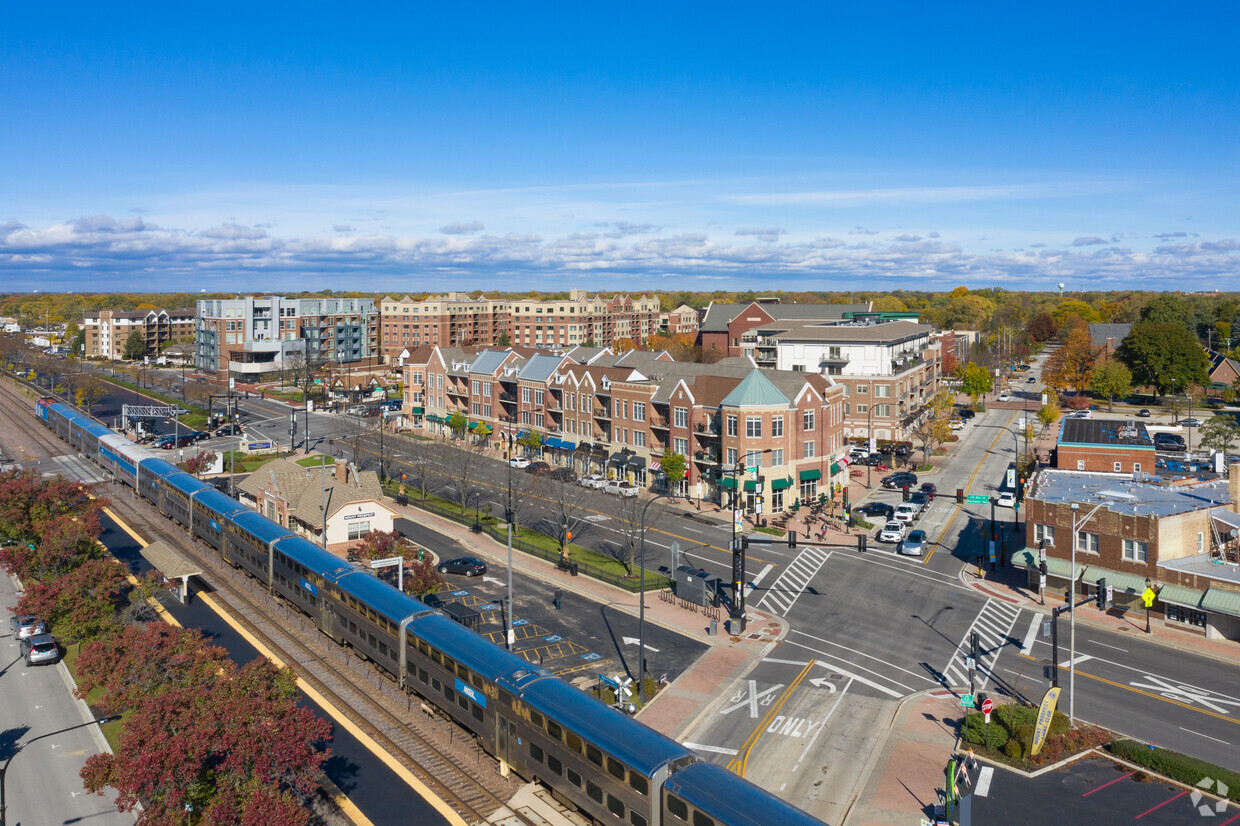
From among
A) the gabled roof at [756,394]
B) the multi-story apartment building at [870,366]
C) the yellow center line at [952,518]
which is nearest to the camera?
the yellow center line at [952,518]

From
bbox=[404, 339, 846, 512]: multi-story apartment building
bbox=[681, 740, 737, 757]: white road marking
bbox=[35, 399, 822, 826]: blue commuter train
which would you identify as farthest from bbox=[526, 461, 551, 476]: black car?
bbox=[681, 740, 737, 757]: white road marking

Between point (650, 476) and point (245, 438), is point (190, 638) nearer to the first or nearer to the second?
point (650, 476)

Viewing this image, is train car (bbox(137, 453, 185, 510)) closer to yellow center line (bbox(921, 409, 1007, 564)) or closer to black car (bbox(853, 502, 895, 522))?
black car (bbox(853, 502, 895, 522))

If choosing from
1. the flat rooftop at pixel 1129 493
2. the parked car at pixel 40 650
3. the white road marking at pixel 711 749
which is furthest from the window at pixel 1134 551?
the parked car at pixel 40 650

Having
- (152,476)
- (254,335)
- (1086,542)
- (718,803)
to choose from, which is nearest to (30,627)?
(152,476)

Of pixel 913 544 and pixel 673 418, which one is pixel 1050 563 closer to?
pixel 913 544

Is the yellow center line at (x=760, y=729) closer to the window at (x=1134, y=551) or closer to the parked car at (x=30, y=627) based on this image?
the window at (x=1134, y=551)

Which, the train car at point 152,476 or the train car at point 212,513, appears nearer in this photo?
the train car at point 212,513
